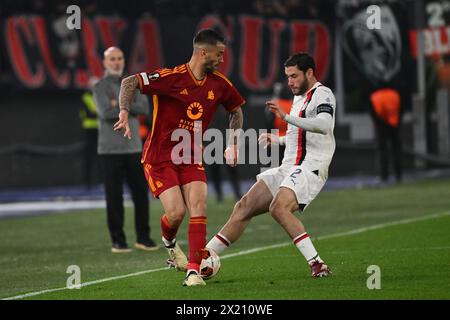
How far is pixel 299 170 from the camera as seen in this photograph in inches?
466

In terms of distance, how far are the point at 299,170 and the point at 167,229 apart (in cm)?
140

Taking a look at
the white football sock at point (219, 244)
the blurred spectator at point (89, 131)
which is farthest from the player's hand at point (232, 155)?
the blurred spectator at point (89, 131)

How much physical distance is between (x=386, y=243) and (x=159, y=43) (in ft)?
48.5

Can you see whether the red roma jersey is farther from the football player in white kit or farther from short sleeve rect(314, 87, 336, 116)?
short sleeve rect(314, 87, 336, 116)

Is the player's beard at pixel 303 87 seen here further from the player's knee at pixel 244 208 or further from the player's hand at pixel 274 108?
the player's knee at pixel 244 208

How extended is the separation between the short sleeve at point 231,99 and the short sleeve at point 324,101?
2.39 ft

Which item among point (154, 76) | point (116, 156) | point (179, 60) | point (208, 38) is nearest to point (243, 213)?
point (154, 76)

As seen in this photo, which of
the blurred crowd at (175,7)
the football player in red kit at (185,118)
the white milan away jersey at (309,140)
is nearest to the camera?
the football player in red kit at (185,118)

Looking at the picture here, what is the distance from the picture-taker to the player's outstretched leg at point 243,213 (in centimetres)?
1201

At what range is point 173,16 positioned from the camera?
1160 inches

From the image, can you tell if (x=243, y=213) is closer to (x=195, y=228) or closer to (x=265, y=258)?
(x=195, y=228)
